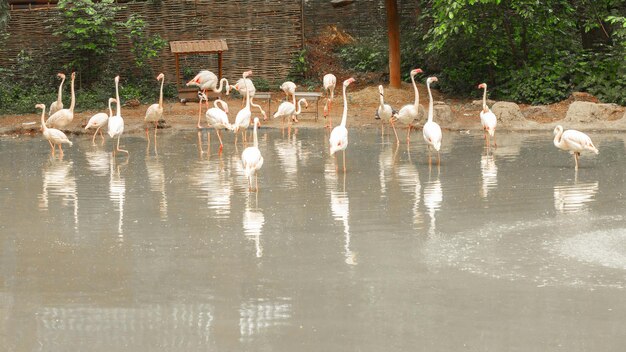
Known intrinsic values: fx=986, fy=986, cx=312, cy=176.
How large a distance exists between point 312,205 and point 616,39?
13.7 metres

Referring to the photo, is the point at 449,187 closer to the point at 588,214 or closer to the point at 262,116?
the point at 588,214

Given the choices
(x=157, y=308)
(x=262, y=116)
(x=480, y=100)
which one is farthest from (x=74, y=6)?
(x=157, y=308)

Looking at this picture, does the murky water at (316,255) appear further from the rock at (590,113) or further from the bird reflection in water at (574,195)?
the rock at (590,113)

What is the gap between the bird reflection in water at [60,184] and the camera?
42.2 feet

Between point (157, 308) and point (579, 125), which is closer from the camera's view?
point (157, 308)

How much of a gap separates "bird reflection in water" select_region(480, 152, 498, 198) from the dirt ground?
179 inches

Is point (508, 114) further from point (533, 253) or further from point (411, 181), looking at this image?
point (533, 253)

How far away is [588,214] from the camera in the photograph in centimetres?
1170

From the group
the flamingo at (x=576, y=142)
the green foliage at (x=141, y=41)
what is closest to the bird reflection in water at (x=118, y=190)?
the flamingo at (x=576, y=142)

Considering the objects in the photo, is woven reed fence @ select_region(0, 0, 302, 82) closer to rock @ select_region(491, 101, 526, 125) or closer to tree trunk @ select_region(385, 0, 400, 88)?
tree trunk @ select_region(385, 0, 400, 88)

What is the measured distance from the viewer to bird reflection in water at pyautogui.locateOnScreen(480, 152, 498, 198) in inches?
531

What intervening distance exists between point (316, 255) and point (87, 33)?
1721 cm

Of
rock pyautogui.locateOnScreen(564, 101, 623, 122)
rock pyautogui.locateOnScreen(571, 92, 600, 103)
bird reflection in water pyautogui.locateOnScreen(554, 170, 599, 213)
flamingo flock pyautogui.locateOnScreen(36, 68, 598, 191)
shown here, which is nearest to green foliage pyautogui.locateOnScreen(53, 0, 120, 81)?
flamingo flock pyautogui.locateOnScreen(36, 68, 598, 191)

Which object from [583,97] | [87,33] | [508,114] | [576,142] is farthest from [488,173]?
[87,33]
